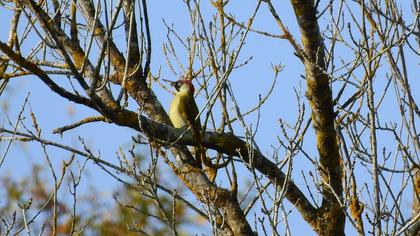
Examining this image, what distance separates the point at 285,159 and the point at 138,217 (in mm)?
6738

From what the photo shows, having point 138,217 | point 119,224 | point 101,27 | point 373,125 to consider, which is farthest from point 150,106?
point 119,224

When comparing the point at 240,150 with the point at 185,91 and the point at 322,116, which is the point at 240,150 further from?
the point at 185,91

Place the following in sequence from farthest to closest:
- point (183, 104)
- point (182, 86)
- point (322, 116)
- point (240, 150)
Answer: point (183, 104), point (182, 86), point (240, 150), point (322, 116)

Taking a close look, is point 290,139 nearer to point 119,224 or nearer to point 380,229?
point 380,229

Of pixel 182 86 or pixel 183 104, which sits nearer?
pixel 182 86

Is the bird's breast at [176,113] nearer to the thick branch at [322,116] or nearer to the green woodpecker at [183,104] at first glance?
the green woodpecker at [183,104]

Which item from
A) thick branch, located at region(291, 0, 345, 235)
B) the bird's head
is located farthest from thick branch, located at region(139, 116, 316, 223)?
the bird's head

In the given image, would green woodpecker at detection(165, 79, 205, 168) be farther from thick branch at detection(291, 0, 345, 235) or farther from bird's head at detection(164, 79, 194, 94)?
thick branch at detection(291, 0, 345, 235)

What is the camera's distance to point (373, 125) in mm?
4500

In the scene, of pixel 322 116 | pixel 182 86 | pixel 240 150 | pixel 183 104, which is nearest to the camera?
pixel 322 116

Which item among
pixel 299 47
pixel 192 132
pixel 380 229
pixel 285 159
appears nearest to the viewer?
pixel 380 229

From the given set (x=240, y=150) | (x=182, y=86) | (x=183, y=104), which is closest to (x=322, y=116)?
(x=240, y=150)

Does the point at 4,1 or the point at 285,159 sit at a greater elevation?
the point at 4,1

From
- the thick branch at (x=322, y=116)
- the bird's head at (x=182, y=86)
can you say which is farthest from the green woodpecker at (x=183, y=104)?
the thick branch at (x=322, y=116)
